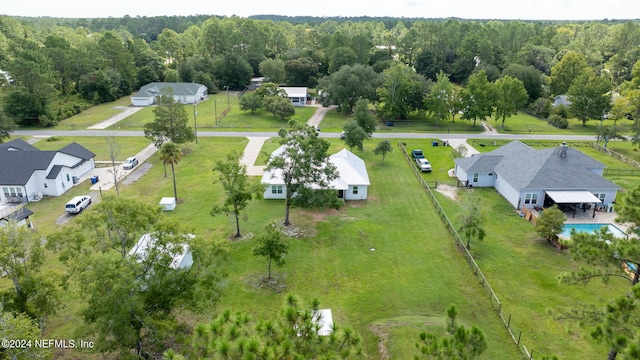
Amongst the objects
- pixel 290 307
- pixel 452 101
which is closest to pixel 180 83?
pixel 452 101

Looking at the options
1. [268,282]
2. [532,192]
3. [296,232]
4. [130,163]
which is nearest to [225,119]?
[130,163]

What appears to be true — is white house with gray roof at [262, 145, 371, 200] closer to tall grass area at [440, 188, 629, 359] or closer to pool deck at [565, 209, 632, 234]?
tall grass area at [440, 188, 629, 359]

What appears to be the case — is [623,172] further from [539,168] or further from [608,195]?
[539,168]

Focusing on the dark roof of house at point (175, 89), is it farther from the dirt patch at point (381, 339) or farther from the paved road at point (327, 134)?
the dirt patch at point (381, 339)

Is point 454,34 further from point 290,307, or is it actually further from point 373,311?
point 290,307

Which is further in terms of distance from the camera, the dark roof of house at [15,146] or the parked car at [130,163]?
the parked car at [130,163]

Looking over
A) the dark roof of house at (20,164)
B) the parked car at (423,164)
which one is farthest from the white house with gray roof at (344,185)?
the dark roof of house at (20,164)
